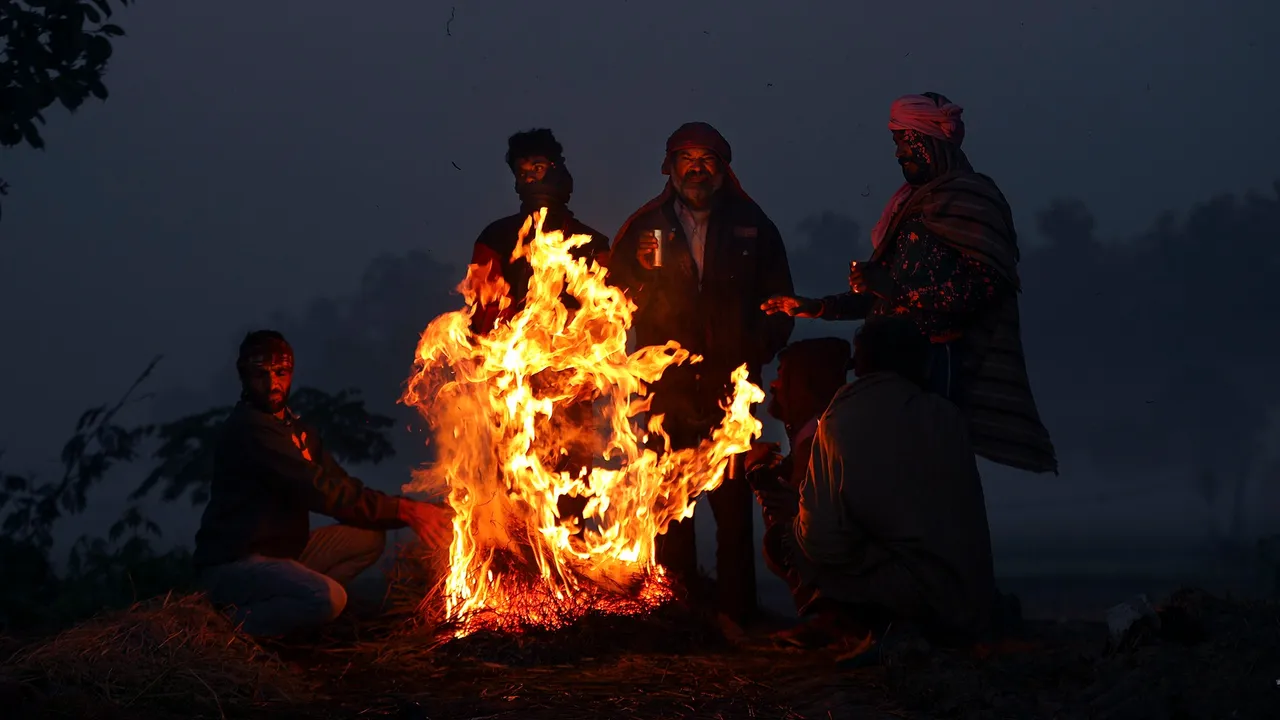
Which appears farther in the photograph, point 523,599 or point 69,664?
point 523,599

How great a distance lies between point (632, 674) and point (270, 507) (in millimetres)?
2569

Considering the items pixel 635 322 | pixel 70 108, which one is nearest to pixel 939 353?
pixel 635 322

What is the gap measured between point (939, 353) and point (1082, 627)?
7.43 ft

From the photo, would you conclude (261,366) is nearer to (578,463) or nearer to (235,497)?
(235,497)

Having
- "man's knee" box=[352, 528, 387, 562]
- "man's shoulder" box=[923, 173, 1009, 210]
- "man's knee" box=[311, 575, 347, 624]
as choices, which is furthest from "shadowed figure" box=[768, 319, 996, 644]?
"man's knee" box=[352, 528, 387, 562]

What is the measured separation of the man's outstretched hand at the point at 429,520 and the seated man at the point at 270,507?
0.09 meters

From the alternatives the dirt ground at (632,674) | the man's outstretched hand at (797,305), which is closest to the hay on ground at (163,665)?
the dirt ground at (632,674)

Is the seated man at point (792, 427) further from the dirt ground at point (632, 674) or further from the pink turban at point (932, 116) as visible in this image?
the pink turban at point (932, 116)

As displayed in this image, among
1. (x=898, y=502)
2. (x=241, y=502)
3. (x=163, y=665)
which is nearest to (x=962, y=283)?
(x=898, y=502)

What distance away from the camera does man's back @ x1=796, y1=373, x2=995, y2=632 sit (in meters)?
7.30

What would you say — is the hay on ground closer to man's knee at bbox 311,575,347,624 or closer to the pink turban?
man's knee at bbox 311,575,347,624

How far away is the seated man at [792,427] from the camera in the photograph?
27.1ft

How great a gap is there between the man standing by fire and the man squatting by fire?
2230mm

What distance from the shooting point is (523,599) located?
856cm
